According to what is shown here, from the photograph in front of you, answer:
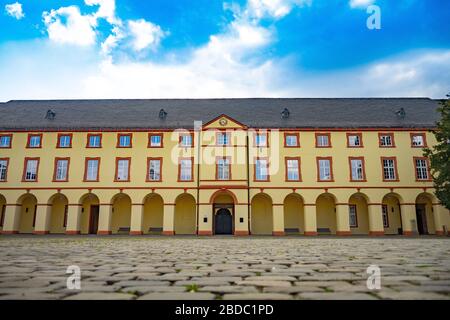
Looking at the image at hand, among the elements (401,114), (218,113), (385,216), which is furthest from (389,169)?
(218,113)

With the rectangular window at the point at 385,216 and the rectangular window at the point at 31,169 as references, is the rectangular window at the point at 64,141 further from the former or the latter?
the rectangular window at the point at 385,216

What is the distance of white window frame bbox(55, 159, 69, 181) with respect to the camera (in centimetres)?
3005

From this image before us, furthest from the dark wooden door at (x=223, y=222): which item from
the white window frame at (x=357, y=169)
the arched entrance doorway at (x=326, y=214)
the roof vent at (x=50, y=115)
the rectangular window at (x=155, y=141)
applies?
the roof vent at (x=50, y=115)

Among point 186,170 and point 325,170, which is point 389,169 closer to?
point 325,170

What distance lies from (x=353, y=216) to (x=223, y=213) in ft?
42.1

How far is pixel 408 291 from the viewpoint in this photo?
11.0 feet

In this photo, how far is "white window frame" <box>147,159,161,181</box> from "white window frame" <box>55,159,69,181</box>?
8.05 m

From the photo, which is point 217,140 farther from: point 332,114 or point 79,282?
point 79,282

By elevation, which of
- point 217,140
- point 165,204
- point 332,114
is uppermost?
point 332,114

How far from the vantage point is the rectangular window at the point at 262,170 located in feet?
96.0

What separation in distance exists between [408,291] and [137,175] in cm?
2839

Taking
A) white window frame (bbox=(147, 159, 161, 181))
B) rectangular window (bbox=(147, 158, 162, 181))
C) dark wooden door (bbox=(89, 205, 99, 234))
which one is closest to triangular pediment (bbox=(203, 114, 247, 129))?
rectangular window (bbox=(147, 158, 162, 181))

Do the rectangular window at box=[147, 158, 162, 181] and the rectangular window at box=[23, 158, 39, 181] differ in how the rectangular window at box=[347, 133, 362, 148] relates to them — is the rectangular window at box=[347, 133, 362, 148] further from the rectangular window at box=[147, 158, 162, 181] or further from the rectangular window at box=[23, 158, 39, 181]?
the rectangular window at box=[23, 158, 39, 181]
